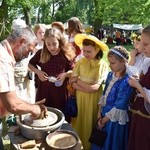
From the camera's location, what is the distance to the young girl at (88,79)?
3989 millimetres

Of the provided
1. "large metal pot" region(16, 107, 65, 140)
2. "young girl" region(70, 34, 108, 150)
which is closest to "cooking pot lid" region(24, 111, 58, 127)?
"large metal pot" region(16, 107, 65, 140)

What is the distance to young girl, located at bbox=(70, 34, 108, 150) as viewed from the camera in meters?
3.99

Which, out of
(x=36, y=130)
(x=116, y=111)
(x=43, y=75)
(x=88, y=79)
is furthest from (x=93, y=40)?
(x=36, y=130)

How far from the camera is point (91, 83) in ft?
13.2

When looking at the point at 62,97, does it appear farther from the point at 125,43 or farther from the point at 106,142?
the point at 125,43

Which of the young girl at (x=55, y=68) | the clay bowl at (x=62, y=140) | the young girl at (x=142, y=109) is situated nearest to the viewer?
the clay bowl at (x=62, y=140)

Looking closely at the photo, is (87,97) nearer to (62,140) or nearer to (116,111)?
(116,111)

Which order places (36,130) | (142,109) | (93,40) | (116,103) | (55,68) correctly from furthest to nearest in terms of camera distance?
(55,68) → (93,40) → (116,103) → (142,109) → (36,130)

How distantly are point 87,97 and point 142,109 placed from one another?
102 centimetres

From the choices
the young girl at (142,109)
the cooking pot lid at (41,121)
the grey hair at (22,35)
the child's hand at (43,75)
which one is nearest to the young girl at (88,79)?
the child's hand at (43,75)

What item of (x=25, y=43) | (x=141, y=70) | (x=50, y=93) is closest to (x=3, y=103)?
(x=25, y=43)

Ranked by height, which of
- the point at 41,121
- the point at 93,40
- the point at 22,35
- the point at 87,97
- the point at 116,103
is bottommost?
the point at 87,97

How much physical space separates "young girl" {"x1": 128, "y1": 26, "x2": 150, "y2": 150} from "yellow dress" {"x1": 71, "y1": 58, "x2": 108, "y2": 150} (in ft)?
2.52

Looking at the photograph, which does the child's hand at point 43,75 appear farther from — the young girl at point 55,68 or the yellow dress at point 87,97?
the yellow dress at point 87,97
